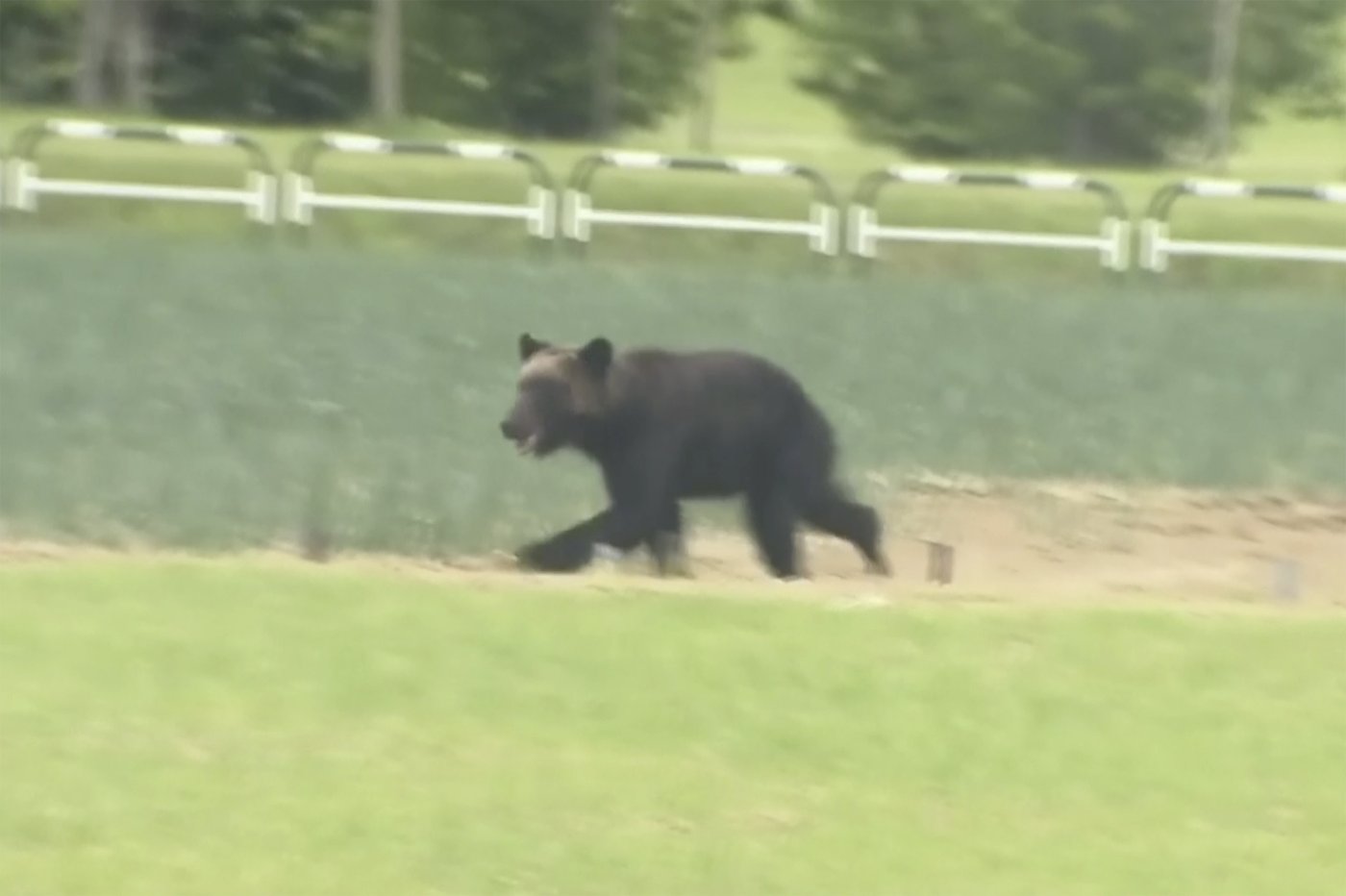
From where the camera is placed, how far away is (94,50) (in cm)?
Answer: 4584

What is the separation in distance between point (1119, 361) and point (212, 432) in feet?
24.6

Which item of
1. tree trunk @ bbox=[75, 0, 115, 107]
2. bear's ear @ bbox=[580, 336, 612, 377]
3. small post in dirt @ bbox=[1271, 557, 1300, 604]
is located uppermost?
tree trunk @ bbox=[75, 0, 115, 107]

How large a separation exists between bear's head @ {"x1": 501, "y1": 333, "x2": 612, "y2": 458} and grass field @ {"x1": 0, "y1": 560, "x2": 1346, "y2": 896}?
1.78 m

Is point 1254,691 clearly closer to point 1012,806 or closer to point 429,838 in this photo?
point 1012,806

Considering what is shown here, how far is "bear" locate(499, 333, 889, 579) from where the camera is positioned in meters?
11.7

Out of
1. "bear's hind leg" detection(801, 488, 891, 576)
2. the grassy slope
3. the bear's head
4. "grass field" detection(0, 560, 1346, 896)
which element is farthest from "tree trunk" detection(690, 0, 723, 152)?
"grass field" detection(0, 560, 1346, 896)

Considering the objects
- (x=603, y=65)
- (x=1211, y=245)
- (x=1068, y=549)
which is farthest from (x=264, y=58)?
(x=1068, y=549)

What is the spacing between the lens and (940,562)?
501 inches

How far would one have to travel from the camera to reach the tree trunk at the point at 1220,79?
4675cm

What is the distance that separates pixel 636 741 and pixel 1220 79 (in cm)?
4071

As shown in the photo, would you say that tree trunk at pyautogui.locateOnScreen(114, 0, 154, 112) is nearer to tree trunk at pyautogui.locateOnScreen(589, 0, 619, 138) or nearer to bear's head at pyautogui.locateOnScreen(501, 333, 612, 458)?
tree trunk at pyautogui.locateOnScreen(589, 0, 619, 138)

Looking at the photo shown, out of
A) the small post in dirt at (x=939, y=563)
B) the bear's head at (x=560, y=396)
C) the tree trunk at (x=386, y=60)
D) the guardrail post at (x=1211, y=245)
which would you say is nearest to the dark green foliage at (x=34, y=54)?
the tree trunk at (x=386, y=60)

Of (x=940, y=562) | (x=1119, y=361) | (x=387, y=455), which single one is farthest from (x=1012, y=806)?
(x=1119, y=361)

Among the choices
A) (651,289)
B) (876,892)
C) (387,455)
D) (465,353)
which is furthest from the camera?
(651,289)
